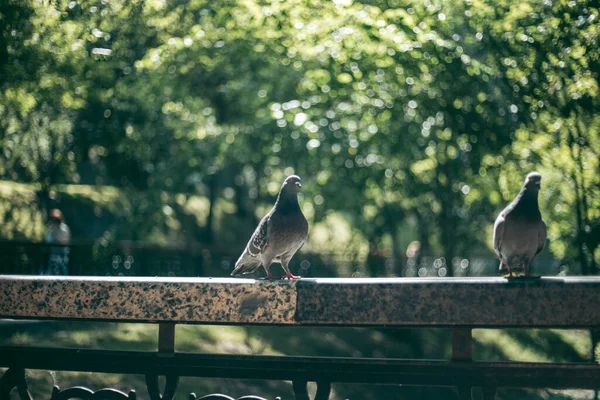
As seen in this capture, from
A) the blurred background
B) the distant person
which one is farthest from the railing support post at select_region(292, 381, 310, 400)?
the distant person

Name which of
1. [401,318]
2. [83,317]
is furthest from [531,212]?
[83,317]

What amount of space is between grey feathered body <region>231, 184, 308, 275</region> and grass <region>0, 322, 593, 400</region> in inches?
175

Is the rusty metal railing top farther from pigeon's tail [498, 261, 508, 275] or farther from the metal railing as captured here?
pigeon's tail [498, 261, 508, 275]

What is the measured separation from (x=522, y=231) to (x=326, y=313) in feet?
6.90

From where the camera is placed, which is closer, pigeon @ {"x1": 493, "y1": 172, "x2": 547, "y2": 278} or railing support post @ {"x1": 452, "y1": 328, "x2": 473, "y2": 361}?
railing support post @ {"x1": 452, "y1": 328, "x2": 473, "y2": 361}

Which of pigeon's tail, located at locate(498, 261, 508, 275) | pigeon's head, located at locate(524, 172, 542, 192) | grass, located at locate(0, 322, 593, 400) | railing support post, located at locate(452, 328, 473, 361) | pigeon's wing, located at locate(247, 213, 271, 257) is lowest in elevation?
grass, located at locate(0, 322, 593, 400)

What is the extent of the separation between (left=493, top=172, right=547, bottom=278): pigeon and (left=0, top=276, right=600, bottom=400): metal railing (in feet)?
4.35

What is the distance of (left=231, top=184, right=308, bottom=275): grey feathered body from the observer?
5266 millimetres

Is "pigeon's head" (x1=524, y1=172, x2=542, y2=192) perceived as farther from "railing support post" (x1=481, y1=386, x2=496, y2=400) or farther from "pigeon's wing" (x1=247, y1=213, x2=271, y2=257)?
"pigeon's wing" (x1=247, y1=213, x2=271, y2=257)

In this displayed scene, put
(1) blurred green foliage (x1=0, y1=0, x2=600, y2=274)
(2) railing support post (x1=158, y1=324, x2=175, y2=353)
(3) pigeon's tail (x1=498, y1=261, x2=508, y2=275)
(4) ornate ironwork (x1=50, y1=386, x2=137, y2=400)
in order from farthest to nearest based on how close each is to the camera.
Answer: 1. (1) blurred green foliage (x1=0, y1=0, x2=600, y2=274)
2. (3) pigeon's tail (x1=498, y1=261, x2=508, y2=275)
3. (2) railing support post (x1=158, y1=324, x2=175, y2=353)
4. (4) ornate ironwork (x1=50, y1=386, x2=137, y2=400)

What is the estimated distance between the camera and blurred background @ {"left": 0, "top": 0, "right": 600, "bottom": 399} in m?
10.1

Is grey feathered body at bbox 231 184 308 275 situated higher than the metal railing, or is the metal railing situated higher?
grey feathered body at bbox 231 184 308 275

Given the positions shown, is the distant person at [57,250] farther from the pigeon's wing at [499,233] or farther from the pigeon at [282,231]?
the pigeon's wing at [499,233]

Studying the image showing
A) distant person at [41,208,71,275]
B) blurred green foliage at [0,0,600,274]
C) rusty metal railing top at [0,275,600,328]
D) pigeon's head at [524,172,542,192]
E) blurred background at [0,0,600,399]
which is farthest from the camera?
distant person at [41,208,71,275]
